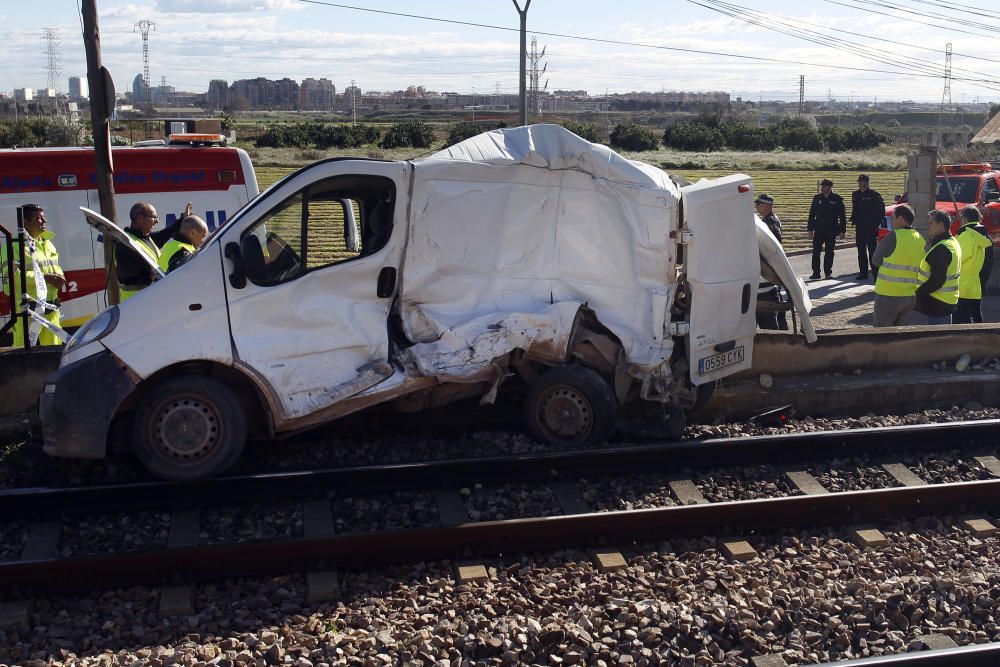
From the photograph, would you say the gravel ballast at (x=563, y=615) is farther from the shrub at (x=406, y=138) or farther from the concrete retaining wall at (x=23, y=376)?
the shrub at (x=406, y=138)

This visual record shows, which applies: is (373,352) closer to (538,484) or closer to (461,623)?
(538,484)

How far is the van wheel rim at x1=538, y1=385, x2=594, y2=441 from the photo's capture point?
8.38 metres

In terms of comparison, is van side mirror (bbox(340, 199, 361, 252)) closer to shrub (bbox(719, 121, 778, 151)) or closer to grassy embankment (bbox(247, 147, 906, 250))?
grassy embankment (bbox(247, 147, 906, 250))

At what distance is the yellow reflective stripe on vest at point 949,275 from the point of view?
1141 cm

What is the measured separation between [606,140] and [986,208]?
138ft

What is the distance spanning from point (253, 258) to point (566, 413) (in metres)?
2.70

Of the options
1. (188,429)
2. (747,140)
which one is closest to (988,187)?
(188,429)

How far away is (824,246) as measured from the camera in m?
21.3

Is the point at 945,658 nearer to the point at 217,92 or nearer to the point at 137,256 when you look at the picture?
the point at 137,256

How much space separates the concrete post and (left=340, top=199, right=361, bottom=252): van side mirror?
12.1 meters

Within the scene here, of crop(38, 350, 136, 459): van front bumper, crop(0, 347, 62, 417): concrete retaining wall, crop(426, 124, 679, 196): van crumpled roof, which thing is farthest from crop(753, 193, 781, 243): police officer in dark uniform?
crop(38, 350, 136, 459): van front bumper

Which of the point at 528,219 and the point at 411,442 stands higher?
the point at 528,219

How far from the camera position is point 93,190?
12.5 metres

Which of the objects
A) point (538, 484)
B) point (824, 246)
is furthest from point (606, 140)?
point (538, 484)
